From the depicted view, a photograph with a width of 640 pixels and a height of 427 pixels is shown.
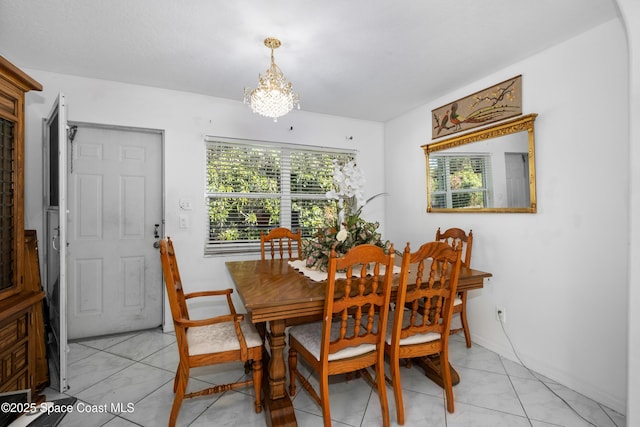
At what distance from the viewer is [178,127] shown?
3.12 m

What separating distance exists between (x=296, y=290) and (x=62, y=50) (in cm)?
260

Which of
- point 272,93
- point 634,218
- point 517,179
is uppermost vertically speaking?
point 272,93

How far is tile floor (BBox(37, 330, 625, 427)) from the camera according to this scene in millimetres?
1749

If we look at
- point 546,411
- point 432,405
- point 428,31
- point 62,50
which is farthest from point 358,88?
point 546,411

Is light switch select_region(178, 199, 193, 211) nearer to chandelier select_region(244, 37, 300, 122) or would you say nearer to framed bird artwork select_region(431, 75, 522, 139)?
chandelier select_region(244, 37, 300, 122)

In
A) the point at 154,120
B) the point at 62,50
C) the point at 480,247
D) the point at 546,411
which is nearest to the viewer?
the point at 546,411

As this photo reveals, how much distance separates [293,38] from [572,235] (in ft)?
8.01

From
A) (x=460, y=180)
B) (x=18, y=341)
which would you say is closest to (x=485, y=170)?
(x=460, y=180)

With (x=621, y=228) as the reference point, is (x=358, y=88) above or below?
above

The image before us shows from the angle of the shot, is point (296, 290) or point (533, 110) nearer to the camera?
point (296, 290)

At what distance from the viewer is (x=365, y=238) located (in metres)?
2.21

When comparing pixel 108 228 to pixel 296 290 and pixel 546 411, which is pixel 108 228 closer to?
pixel 296 290

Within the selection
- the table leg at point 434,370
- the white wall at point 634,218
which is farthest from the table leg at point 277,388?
the white wall at point 634,218

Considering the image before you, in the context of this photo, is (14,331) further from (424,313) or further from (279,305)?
(424,313)
